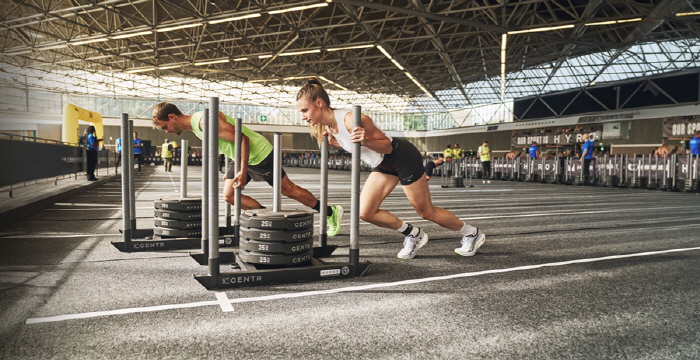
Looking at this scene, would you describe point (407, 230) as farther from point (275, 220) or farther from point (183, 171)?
point (183, 171)

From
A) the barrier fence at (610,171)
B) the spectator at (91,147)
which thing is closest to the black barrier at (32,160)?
the spectator at (91,147)

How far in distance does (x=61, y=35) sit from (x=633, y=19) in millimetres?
33952

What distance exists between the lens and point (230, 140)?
5094 mm

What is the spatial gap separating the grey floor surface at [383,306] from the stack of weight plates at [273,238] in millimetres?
266

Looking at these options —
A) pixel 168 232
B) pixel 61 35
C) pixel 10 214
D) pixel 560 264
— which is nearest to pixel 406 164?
pixel 560 264

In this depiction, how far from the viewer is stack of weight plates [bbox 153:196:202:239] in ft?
16.6

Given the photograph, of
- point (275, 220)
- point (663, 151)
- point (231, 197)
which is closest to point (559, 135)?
point (663, 151)

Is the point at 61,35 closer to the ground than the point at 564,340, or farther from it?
farther from it

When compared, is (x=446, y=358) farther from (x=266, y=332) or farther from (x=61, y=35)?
(x=61, y=35)

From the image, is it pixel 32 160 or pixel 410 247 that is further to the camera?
pixel 32 160

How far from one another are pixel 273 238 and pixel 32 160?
9.28 metres

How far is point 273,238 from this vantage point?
143 inches

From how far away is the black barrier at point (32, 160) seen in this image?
8625 mm

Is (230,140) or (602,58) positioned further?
(602,58)
